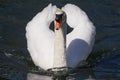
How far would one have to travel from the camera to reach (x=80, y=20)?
40.6ft

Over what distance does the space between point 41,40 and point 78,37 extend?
82 cm

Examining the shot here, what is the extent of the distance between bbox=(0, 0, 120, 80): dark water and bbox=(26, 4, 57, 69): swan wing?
11.9 inches

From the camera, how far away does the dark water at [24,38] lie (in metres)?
11.6

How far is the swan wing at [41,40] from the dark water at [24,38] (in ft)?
0.99

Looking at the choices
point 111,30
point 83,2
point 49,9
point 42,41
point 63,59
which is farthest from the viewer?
point 83,2

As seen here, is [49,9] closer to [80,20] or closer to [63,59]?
[80,20]

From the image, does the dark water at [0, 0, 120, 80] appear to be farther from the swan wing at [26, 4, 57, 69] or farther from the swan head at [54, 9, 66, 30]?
the swan head at [54, 9, 66, 30]

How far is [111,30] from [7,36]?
8.51 feet

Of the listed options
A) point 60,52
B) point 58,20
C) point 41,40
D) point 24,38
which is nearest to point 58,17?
point 58,20

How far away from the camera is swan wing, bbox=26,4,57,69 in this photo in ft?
37.6

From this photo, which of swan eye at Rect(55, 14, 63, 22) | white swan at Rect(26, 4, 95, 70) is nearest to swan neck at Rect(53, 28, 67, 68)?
white swan at Rect(26, 4, 95, 70)

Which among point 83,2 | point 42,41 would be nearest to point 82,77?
point 42,41

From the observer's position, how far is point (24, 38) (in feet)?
43.5

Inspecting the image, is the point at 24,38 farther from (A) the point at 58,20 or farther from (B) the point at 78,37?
(A) the point at 58,20
